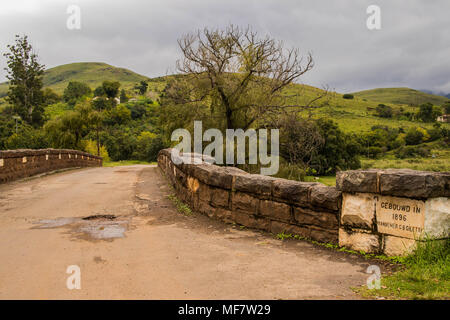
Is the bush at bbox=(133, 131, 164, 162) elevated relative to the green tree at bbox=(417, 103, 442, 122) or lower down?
lower down

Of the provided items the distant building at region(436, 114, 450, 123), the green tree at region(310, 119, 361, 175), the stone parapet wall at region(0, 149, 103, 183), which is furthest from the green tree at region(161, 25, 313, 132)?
the distant building at region(436, 114, 450, 123)

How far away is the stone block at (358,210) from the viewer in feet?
15.5

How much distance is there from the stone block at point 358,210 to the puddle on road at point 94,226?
10.8 ft

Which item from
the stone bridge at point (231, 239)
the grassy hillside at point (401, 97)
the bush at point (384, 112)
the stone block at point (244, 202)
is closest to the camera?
the stone bridge at point (231, 239)

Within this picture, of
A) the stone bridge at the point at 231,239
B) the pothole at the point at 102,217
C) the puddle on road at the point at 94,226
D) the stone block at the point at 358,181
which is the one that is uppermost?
the stone block at the point at 358,181

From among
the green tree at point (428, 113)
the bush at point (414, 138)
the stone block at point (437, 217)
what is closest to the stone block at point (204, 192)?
the stone block at point (437, 217)

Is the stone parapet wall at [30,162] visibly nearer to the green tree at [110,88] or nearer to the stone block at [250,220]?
the stone block at [250,220]

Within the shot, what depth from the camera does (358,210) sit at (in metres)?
4.80

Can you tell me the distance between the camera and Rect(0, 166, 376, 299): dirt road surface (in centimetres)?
359

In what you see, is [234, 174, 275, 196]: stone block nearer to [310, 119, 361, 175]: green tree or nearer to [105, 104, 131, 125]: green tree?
[310, 119, 361, 175]: green tree

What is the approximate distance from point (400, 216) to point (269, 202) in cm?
193

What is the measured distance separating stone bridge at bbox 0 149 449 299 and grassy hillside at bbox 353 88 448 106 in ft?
516

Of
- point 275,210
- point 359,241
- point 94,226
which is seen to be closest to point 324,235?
point 359,241
